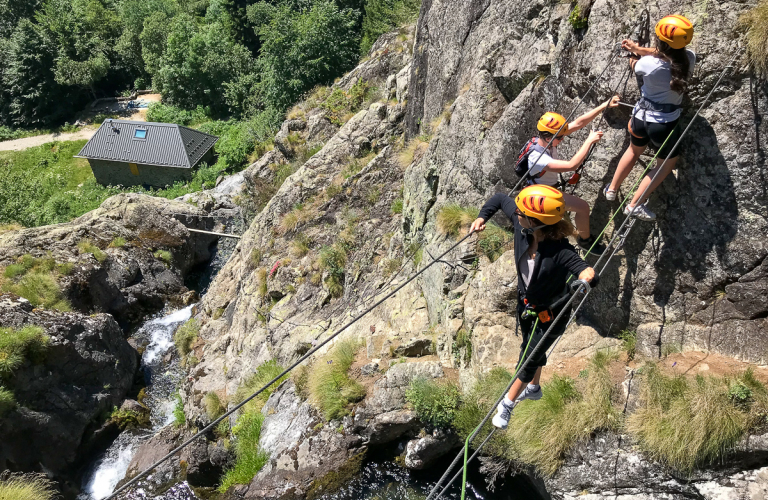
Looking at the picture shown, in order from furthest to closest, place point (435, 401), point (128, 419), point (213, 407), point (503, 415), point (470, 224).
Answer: point (128, 419), point (213, 407), point (470, 224), point (435, 401), point (503, 415)

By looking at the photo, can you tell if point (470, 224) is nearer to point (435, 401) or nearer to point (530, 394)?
point (435, 401)

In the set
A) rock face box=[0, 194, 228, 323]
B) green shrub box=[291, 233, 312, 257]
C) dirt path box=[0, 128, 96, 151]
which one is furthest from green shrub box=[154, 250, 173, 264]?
dirt path box=[0, 128, 96, 151]

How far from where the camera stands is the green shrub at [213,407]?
12.1m

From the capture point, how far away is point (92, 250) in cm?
2117

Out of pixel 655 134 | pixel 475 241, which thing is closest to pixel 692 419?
pixel 655 134

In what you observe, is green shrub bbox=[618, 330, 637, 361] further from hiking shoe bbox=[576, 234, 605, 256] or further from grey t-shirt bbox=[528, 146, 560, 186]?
grey t-shirt bbox=[528, 146, 560, 186]

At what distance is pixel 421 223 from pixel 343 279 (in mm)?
3159

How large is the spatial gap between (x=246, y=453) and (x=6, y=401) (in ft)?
26.6

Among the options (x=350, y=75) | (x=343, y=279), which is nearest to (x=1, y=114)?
(x=350, y=75)

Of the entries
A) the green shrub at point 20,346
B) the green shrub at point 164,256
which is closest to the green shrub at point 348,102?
the green shrub at point 164,256

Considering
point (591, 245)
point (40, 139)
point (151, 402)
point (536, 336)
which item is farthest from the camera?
point (40, 139)

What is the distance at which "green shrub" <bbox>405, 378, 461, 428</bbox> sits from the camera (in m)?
7.32

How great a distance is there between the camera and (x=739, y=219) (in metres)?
5.54

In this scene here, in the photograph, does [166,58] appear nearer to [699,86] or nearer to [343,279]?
[343,279]
